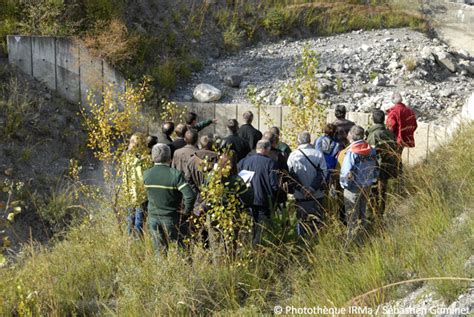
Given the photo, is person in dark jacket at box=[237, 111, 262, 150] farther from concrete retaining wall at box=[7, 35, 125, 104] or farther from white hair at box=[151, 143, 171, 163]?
concrete retaining wall at box=[7, 35, 125, 104]

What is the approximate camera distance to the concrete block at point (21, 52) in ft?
45.3

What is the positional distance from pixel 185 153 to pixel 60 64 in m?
7.08

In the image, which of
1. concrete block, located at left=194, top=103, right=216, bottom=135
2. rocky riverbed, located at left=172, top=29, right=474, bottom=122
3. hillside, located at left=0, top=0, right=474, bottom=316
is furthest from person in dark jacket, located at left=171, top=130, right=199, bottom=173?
rocky riverbed, located at left=172, top=29, right=474, bottom=122

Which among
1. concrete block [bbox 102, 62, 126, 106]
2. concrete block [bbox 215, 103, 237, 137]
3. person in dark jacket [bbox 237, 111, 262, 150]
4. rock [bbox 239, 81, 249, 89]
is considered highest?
person in dark jacket [bbox 237, 111, 262, 150]

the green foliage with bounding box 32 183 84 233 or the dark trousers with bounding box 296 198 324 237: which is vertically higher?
the dark trousers with bounding box 296 198 324 237

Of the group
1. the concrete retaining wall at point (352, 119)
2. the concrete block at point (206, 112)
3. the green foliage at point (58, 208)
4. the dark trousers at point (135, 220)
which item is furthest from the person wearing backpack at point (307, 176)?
the concrete block at point (206, 112)

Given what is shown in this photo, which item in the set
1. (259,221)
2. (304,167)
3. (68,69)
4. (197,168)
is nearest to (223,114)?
(68,69)

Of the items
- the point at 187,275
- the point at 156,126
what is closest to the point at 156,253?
the point at 187,275

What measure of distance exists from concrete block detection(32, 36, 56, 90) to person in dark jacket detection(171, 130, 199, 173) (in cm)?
683

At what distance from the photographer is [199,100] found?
1429cm

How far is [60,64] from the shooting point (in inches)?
549

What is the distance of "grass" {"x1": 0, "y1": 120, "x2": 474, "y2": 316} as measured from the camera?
6.04 meters

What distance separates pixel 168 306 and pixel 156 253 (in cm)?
92

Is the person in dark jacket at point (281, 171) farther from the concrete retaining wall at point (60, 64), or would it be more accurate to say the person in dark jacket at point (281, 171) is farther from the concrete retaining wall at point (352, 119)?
the concrete retaining wall at point (60, 64)
